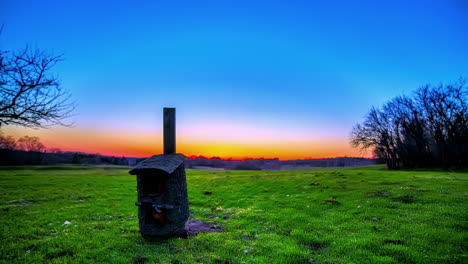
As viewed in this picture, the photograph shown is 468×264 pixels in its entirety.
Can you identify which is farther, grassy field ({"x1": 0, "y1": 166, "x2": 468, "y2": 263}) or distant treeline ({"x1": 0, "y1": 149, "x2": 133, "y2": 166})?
distant treeline ({"x1": 0, "y1": 149, "x2": 133, "y2": 166})

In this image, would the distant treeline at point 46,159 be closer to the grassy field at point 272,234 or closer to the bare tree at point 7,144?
the bare tree at point 7,144

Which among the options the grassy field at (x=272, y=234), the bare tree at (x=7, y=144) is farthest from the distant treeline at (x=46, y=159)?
the grassy field at (x=272, y=234)

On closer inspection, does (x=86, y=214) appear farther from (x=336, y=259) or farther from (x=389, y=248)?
(x=389, y=248)

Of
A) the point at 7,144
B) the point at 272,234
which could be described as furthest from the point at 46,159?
the point at 272,234

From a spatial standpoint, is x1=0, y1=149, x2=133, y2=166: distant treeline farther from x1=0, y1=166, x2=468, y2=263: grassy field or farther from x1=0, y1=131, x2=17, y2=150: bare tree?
x1=0, y1=166, x2=468, y2=263: grassy field

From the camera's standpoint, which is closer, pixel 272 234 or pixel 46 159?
pixel 272 234

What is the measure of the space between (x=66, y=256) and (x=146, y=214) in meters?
2.63

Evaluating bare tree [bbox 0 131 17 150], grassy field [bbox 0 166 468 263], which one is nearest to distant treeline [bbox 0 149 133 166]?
bare tree [bbox 0 131 17 150]

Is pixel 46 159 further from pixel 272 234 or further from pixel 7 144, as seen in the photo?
pixel 272 234

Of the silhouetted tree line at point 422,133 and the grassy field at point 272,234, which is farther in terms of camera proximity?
the silhouetted tree line at point 422,133

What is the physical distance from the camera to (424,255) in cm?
728

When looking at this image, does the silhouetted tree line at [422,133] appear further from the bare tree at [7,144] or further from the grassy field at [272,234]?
the bare tree at [7,144]

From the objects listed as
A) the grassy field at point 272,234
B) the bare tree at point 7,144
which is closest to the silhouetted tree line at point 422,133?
the grassy field at point 272,234

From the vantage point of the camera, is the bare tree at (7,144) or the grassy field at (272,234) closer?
the grassy field at (272,234)
